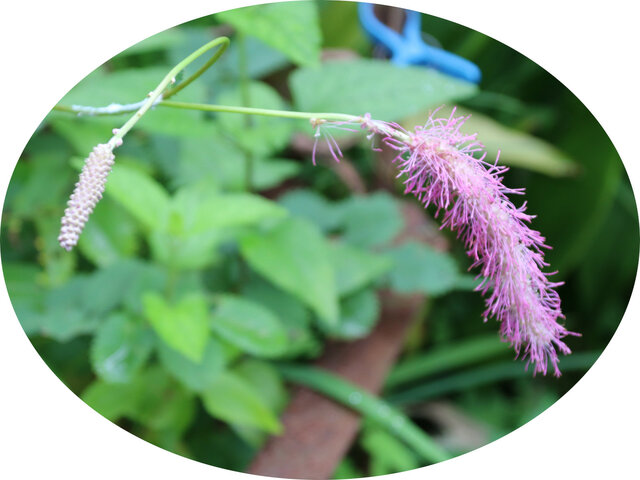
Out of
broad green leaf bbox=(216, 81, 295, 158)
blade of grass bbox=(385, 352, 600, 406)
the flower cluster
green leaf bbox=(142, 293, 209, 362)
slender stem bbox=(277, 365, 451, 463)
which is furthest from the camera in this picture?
blade of grass bbox=(385, 352, 600, 406)

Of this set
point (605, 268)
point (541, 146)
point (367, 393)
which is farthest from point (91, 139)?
point (605, 268)

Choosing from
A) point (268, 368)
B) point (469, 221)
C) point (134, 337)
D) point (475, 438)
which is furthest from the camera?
point (475, 438)

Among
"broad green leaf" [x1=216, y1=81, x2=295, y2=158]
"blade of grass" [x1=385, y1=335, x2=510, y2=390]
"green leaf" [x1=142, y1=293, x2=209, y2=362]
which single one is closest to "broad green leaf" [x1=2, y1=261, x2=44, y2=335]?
"green leaf" [x1=142, y1=293, x2=209, y2=362]

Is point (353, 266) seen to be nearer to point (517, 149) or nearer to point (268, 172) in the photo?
point (268, 172)

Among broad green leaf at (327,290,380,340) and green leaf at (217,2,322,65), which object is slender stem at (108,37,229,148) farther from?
broad green leaf at (327,290,380,340)

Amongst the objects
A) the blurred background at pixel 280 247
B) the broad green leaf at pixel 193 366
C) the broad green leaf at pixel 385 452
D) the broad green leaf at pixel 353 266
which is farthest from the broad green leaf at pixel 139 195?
the broad green leaf at pixel 385 452

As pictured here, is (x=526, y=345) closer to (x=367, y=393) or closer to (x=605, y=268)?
(x=367, y=393)
